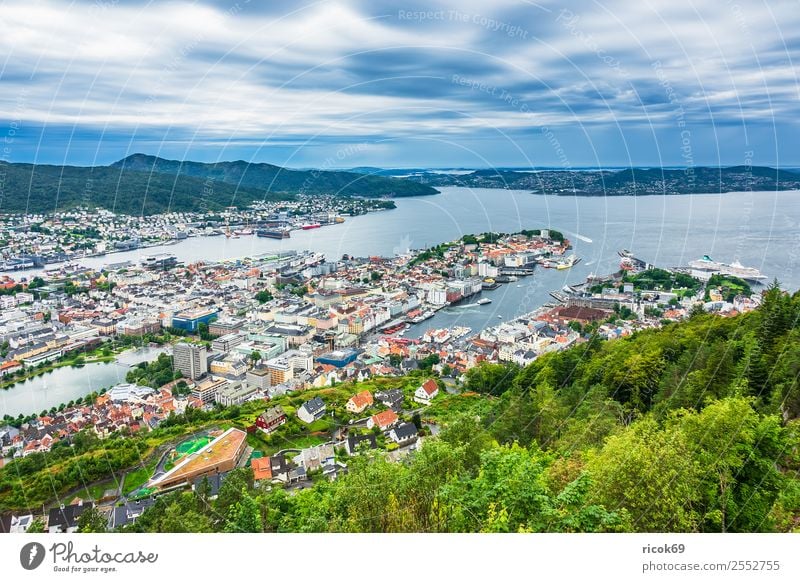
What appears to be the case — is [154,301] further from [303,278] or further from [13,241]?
[13,241]

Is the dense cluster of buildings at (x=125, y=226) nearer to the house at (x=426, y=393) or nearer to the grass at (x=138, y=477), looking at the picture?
the house at (x=426, y=393)

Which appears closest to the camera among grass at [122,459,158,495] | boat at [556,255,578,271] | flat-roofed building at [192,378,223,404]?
grass at [122,459,158,495]

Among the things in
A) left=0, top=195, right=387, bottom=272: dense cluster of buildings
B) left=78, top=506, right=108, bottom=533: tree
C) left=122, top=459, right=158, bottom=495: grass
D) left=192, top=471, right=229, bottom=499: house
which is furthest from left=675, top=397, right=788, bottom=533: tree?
left=0, top=195, right=387, bottom=272: dense cluster of buildings

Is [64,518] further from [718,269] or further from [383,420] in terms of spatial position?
[718,269]

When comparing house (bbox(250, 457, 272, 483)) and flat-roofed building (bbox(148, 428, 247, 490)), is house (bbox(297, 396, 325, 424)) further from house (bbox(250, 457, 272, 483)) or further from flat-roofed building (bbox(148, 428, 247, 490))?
house (bbox(250, 457, 272, 483))

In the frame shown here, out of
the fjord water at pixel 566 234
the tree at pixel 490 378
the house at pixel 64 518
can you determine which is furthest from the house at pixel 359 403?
the fjord water at pixel 566 234

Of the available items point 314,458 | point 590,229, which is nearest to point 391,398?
point 314,458

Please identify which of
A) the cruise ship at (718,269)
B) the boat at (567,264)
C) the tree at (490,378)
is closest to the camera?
the tree at (490,378)
